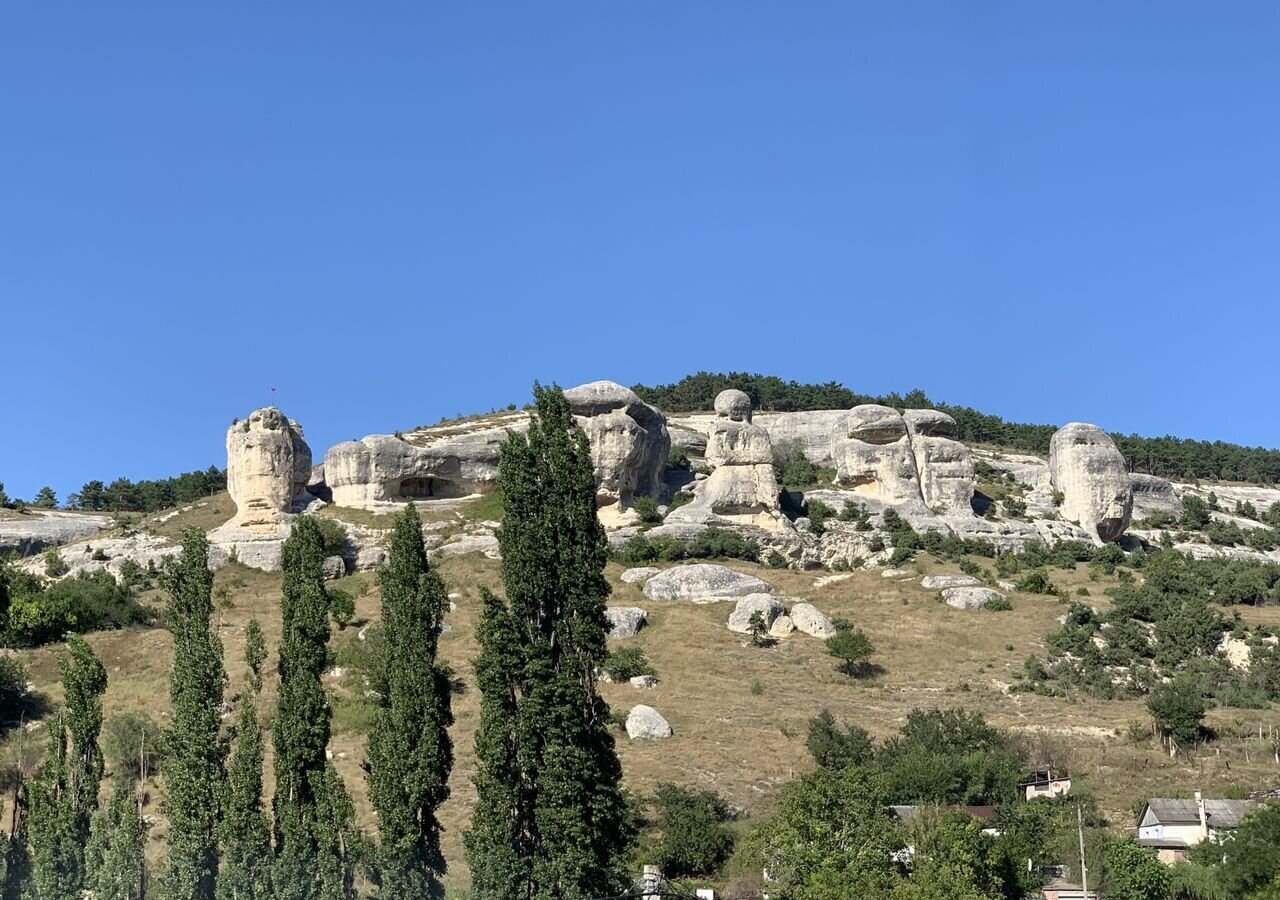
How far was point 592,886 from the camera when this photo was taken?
27141 mm

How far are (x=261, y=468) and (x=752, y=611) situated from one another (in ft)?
67.4

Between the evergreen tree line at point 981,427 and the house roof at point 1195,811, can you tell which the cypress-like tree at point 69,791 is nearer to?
the house roof at point 1195,811

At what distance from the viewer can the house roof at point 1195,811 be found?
122 ft

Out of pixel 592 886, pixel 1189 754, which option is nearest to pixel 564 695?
pixel 592 886

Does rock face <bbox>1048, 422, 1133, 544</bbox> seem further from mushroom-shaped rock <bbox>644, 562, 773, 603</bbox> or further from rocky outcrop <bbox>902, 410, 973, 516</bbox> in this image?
mushroom-shaped rock <bbox>644, 562, 773, 603</bbox>

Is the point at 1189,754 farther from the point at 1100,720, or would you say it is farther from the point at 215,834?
the point at 215,834

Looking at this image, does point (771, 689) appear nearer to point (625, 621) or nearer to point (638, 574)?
point (625, 621)

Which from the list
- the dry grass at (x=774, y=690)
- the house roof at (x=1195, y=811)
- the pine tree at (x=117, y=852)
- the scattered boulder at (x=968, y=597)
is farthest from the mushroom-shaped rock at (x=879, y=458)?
the pine tree at (x=117, y=852)

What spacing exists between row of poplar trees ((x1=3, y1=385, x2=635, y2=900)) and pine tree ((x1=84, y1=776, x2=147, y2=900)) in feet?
0.12

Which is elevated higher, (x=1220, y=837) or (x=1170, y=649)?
(x=1170, y=649)

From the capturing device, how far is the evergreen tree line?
99.4 metres

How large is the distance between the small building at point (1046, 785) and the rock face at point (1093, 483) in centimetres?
3080

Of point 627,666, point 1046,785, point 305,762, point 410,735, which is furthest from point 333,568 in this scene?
point 410,735

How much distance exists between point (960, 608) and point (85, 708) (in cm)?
3414
